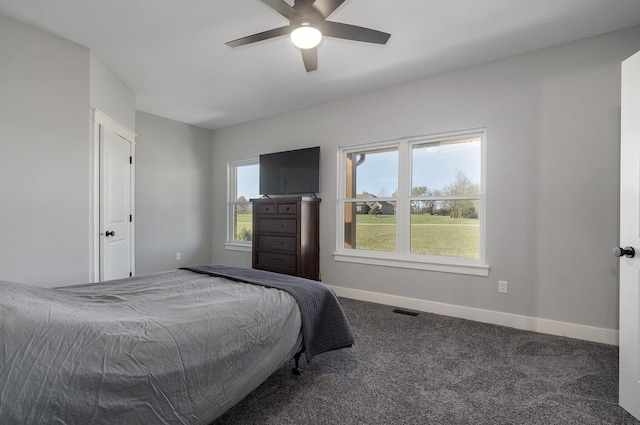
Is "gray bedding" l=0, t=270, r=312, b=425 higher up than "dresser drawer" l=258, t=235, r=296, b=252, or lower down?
lower down

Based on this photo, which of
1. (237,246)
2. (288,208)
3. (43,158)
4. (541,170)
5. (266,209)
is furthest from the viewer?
(237,246)

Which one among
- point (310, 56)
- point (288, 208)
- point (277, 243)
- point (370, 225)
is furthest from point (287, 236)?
point (310, 56)

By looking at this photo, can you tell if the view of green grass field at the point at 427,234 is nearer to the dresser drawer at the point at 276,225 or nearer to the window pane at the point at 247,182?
the dresser drawer at the point at 276,225

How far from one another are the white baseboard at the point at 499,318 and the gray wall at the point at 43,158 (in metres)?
3.08

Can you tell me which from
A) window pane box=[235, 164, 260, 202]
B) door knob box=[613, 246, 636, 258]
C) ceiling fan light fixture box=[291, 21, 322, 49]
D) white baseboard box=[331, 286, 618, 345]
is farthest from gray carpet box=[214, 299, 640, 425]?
window pane box=[235, 164, 260, 202]

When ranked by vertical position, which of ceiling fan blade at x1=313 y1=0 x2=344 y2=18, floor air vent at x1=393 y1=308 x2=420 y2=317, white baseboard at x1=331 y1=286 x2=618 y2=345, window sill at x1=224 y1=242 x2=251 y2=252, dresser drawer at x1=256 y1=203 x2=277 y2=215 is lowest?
floor air vent at x1=393 y1=308 x2=420 y2=317

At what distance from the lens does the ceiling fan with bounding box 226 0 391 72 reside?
1.75 m

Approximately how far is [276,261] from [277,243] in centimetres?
24

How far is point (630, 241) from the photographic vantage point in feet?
5.41

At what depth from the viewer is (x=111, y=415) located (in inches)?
37.6

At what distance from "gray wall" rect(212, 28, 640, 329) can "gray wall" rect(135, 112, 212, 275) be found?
3.44 meters

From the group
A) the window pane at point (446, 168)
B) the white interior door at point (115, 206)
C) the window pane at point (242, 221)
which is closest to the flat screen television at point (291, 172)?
the window pane at point (242, 221)

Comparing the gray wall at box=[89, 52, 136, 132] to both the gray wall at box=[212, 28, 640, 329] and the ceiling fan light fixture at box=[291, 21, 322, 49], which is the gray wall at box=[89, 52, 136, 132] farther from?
the gray wall at box=[212, 28, 640, 329]

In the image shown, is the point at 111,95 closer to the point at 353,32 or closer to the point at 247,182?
the point at 247,182
